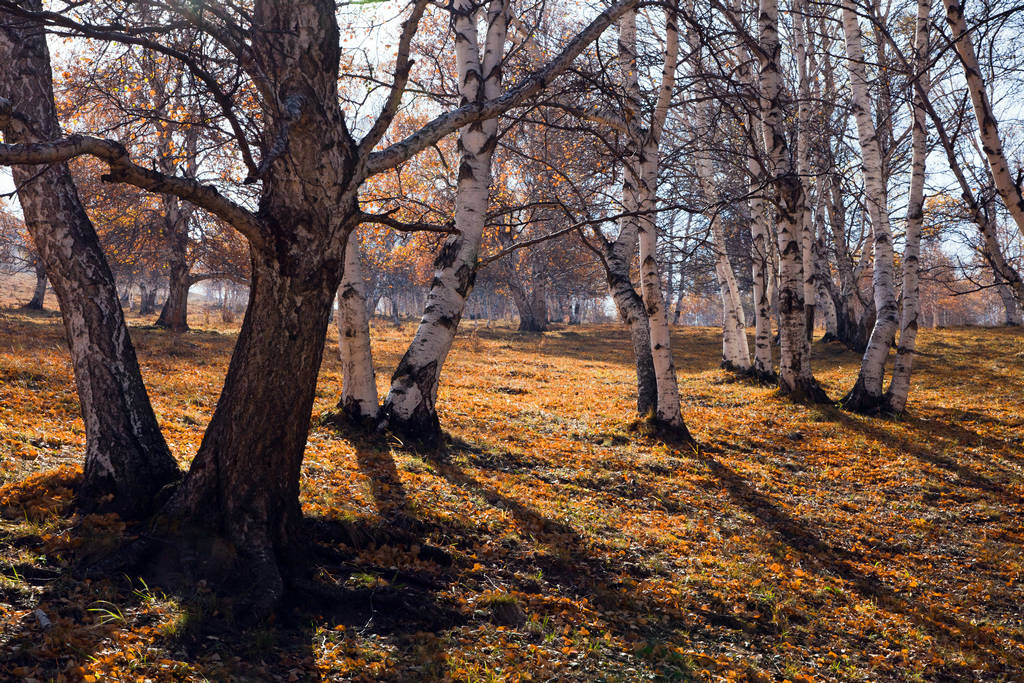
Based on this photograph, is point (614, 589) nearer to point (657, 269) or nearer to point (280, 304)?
point (280, 304)

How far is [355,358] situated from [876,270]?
384 inches

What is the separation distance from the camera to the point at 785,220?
10.9 m

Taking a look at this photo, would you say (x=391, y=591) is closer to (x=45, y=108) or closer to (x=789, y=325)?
(x=45, y=108)

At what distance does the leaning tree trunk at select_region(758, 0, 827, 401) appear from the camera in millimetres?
10359

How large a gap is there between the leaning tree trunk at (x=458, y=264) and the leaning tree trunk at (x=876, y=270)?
7492mm

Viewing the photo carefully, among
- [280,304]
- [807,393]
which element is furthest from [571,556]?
[807,393]

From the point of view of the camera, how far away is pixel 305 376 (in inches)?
164

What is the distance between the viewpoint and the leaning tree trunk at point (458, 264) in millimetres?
7805

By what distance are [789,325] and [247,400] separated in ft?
34.0

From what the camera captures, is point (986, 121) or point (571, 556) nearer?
point (986, 121)

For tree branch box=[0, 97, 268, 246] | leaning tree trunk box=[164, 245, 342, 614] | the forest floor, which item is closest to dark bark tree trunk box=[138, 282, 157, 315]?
the forest floor

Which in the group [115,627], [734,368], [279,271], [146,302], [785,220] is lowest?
[115,627]

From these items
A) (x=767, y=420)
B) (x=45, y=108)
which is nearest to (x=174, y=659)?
(x=45, y=108)

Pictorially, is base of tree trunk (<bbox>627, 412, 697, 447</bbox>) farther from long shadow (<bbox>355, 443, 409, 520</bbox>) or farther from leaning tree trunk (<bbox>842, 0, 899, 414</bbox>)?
long shadow (<bbox>355, 443, 409, 520</bbox>)
